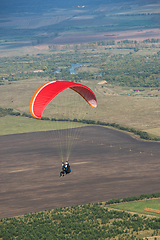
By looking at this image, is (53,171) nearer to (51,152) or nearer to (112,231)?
(51,152)

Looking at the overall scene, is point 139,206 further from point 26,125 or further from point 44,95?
point 26,125

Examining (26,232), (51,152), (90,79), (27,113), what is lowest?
(26,232)

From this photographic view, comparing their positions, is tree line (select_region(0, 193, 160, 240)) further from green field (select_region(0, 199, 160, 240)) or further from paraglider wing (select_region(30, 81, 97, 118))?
paraglider wing (select_region(30, 81, 97, 118))

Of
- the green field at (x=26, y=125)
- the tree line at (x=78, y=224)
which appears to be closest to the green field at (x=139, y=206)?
the tree line at (x=78, y=224)

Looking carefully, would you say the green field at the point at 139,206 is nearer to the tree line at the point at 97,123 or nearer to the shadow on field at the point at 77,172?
the shadow on field at the point at 77,172

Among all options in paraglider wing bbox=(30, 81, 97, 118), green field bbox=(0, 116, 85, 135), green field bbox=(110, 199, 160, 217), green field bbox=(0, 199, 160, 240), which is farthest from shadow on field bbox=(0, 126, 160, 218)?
paraglider wing bbox=(30, 81, 97, 118)

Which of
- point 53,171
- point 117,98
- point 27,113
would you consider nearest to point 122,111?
point 117,98

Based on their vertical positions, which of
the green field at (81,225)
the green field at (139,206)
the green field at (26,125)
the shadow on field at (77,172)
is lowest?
the green field at (81,225)

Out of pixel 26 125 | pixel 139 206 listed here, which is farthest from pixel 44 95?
pixel 26 125
